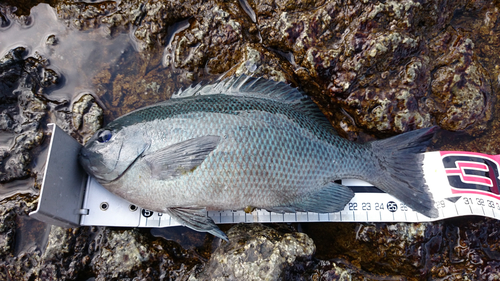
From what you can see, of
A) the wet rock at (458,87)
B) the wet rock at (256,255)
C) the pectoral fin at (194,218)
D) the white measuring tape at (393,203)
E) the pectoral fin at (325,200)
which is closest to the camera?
the wet rock at (256,255)

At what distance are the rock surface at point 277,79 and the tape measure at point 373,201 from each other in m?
0.14

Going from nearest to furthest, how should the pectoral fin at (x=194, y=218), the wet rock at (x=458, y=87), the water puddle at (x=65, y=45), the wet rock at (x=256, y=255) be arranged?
the wet rock at (x=256, y=255) < the pectoral fin at (x=194, y=218) < the wet rock at (x=458, y=87) < the water puddle at (x=65, y=45)

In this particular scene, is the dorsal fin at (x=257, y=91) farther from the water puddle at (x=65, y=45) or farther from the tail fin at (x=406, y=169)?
the water puddle at (x=65, y=45)

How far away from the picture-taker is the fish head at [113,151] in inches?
92.4

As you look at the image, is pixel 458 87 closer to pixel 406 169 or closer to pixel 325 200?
pixel 406 169

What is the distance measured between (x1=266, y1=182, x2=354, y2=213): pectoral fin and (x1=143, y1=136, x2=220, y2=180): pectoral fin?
783mm

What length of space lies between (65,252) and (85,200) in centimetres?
48

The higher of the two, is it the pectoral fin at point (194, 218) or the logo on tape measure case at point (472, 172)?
the logo on tape measure case at point (472, 172)

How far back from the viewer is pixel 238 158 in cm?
231

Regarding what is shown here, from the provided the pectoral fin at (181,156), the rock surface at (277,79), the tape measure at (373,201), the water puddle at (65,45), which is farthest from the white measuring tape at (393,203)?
the water puddle at (65,45)

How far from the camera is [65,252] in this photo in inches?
100

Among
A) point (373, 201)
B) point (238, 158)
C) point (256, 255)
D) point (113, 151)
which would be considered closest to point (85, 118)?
point (113, 151)

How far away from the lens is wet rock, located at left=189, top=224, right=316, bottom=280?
2.21 metres

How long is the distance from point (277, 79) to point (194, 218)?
157cm
